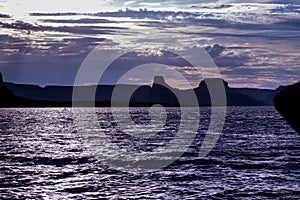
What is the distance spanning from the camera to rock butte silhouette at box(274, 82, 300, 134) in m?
2.79

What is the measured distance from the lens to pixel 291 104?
9.29 ft

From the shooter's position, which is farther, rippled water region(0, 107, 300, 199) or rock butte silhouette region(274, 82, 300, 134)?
rippled water region(0, 107, 300, 199)

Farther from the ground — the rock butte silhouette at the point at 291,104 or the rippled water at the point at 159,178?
the rock butte silhouette at the point at 291,104

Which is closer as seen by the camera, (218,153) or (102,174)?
(102,174)

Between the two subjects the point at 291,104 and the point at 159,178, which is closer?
the point at 291,104

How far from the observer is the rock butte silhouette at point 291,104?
9.14 ft

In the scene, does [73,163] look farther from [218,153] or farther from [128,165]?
[218,153]

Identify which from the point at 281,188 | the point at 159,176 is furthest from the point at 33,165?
the point at 281,188

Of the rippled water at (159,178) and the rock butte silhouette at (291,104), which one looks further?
the rippled water at (159,178)

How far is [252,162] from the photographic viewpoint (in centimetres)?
5244

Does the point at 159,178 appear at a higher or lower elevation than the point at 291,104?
lower

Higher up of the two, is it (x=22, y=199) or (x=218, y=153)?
(x=22, y=199)

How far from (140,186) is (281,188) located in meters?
11.9

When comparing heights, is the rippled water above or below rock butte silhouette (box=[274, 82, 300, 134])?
below
